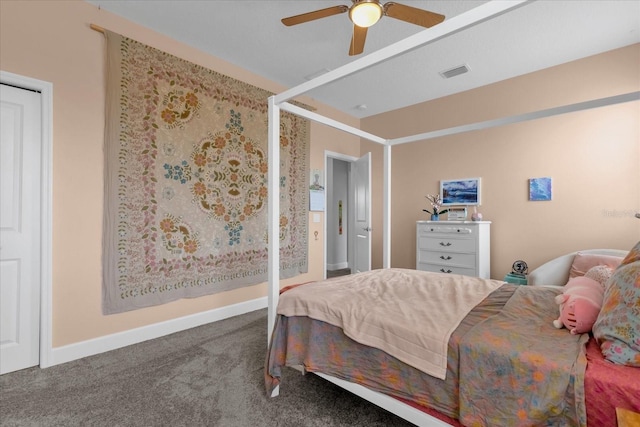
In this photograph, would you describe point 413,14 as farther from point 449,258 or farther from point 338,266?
point 338,266

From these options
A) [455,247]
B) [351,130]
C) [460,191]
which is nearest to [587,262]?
[455,247]

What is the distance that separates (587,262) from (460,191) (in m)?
1.65

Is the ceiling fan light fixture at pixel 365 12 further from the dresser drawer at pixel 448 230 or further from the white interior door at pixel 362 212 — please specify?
the dresser drawer at pixel 448 230

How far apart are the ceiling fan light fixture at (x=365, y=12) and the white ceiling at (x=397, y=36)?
0.50 m

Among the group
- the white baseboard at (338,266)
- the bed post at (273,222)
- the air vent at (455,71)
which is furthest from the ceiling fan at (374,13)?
the white baseboard at (338,266)

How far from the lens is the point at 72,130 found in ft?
8.11

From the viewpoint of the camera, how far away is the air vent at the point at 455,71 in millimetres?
3572

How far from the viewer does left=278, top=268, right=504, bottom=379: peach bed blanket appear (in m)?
1.28

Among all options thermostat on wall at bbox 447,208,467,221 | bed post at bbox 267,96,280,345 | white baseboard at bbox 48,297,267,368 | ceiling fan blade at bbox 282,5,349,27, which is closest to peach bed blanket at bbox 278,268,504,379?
bed post at bbox 267,96,280,345

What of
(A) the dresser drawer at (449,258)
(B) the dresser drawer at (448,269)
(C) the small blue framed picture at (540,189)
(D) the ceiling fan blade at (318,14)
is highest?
(D) the ceiling fan blade at (318,14)

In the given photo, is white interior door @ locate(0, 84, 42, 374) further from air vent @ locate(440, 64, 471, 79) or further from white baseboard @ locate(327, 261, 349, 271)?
white baseboard @ locate(327, 261, 349, 271)

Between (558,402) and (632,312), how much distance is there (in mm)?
379

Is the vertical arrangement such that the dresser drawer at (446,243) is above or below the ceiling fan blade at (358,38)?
below

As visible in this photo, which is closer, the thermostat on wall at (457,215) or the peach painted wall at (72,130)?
the peach painted wall at (72,130)
